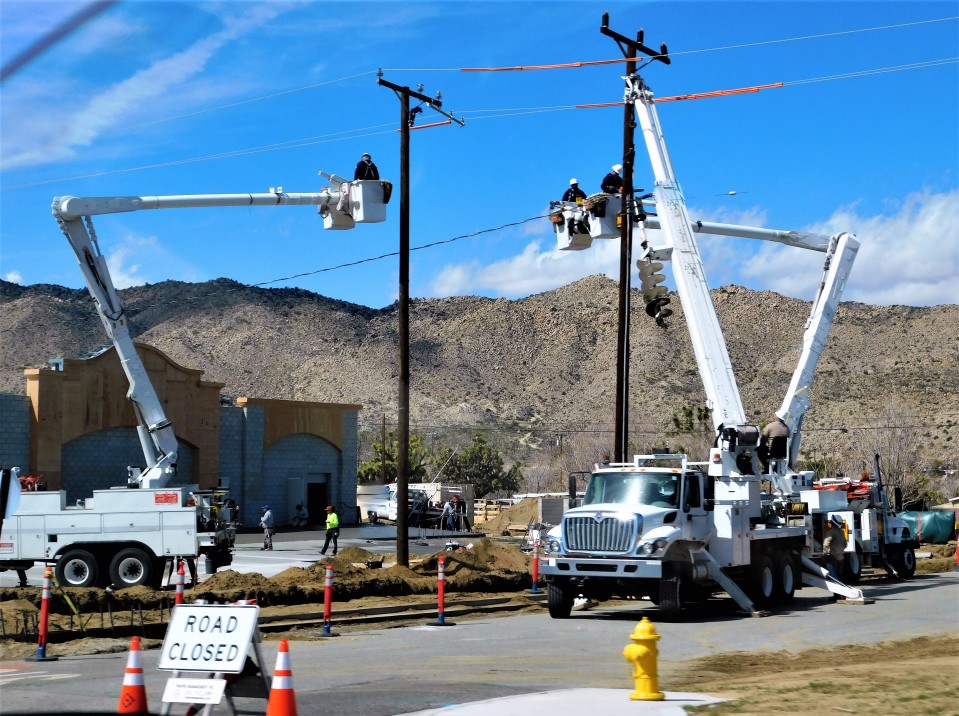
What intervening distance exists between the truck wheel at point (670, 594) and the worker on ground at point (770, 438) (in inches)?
194

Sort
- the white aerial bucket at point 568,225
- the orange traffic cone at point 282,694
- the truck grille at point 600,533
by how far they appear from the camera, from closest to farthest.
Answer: the orange traffic cone at point 282,694 < the truck grille at point 600,533 < the white aerial bucket at point 568,225

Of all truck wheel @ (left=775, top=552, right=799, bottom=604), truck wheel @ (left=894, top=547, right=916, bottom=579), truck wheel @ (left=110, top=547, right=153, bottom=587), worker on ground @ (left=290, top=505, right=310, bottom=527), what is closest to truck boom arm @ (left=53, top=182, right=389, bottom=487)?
truck wheel @ (left=110, top=547, right=153, bottom=587)

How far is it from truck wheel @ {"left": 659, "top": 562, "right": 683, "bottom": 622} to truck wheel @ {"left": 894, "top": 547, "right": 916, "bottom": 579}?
37.4 ft

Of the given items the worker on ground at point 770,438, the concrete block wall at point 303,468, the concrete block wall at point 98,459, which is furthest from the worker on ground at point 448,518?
the worker on ground at point 770,438

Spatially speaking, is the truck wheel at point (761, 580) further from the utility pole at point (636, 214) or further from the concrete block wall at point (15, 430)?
the concrete block wall at point (15, 430)

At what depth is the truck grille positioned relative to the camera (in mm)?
20297

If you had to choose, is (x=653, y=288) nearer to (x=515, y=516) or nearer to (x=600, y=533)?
(x=600, y=533)

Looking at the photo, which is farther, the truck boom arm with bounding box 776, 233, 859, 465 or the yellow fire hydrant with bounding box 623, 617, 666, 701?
the truck boom arm with bounding box 776, 233, 859, 465

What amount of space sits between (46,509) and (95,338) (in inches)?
5183

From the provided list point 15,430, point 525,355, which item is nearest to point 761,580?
point 15,430

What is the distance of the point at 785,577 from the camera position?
76.1 ft

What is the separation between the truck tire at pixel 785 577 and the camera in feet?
75.2

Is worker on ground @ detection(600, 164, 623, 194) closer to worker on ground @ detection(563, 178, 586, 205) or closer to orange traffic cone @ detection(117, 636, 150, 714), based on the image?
worker on ground @ detection(563, 178, 586, 205)

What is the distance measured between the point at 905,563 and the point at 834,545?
14.8 feet
